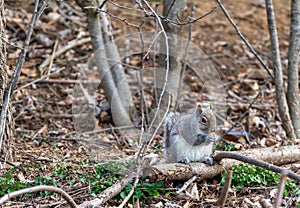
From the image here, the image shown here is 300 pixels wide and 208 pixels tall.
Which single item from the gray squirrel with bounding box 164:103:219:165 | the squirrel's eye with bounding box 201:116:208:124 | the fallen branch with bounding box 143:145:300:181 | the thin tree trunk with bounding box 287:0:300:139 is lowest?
the fallen branch with bounding box 143:145:300:181

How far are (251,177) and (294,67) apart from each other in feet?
4.86

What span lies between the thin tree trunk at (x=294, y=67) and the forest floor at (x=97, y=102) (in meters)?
0.28

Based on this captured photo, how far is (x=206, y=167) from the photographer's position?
4.01 metres

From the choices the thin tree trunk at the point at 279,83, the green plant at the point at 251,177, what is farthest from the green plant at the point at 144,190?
the thin tree trunk at the point at 279,83

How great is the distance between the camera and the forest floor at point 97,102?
3922 mm

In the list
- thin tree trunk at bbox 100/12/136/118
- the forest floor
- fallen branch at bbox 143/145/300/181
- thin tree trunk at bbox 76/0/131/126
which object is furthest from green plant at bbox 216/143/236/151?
thin tree trunk at bbox 100/12/136/118

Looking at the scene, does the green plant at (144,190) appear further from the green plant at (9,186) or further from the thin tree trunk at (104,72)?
the thin tree trunk at (104,72)

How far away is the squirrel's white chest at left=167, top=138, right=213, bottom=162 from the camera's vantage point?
4.15 meters

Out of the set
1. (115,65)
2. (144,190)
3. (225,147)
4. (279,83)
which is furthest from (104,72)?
(144,190)

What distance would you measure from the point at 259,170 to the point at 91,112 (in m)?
2.59

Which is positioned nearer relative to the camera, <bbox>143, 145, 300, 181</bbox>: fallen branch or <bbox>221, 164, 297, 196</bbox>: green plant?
<bbox>143, 145, 300, 181</bbox>: fallen branch

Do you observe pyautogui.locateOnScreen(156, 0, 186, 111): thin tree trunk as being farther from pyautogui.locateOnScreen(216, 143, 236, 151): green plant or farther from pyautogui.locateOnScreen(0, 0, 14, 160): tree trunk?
pyautogui.locateOnScreen(0, 0, 14, 160): tree trunk

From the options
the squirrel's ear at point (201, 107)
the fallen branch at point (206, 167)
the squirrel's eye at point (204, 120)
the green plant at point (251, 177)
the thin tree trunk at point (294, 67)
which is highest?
the thin tree trunk at point (294, 67)

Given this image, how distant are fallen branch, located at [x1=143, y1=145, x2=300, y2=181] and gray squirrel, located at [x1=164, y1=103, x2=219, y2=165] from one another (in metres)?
0.11
